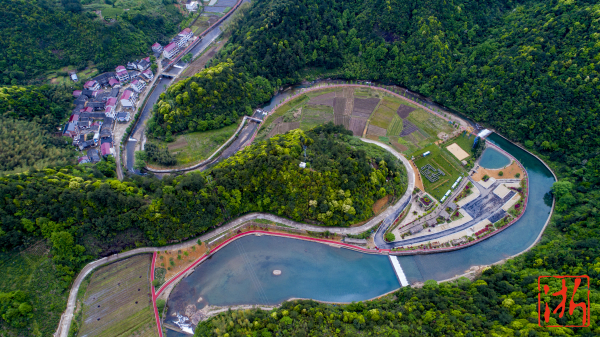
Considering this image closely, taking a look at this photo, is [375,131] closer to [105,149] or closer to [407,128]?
[407,128]

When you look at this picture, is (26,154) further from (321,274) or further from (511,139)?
(511,139)

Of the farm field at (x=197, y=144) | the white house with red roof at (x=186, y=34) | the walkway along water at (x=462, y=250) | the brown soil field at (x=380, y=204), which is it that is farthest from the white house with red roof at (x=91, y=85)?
the brown soil field at (x=380, y=204)

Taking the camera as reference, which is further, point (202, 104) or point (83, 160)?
point (202, 104)

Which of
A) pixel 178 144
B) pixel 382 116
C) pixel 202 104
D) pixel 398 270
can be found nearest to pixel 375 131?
pixel 382 116

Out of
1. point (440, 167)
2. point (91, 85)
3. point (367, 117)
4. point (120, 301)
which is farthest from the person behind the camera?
point (91, 85)

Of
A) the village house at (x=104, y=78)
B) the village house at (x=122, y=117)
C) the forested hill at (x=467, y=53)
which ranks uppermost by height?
the forested hill at (x=467, y=53)

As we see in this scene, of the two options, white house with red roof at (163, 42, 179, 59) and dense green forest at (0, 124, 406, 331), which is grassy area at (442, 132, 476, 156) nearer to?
dense green forest at (0, 124, 406, 331)

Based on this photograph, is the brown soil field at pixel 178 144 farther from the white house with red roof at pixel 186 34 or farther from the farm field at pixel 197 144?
the white house with red roof at pixel 186 34
